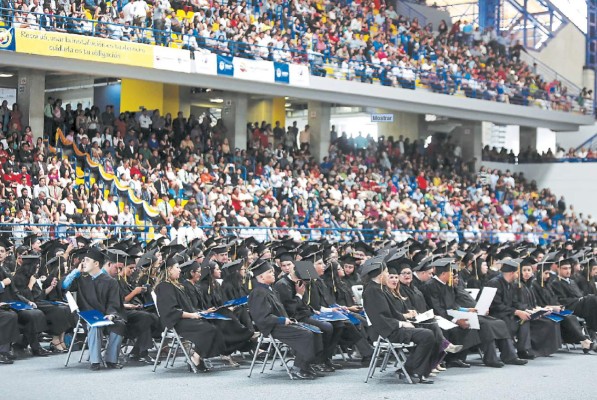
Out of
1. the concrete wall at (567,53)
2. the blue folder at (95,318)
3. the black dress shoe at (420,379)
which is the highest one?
the concrete wall at (567,53)

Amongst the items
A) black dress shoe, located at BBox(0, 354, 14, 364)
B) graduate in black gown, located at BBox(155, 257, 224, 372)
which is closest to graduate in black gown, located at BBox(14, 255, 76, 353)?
black dress shoe, located at BBox(0, 354, 14, 364)

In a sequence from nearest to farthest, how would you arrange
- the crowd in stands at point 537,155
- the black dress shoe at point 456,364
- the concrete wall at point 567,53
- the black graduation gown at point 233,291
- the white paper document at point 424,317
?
1. the white paper document at point 424,317
2. the black dress shoe at point 456,364
3. the black graduation gown at point 233,291
4. the crowd in stands at point 537,155
5. the concrete wall at point 567,53

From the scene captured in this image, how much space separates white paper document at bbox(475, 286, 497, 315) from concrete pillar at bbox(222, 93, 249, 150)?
17549mm

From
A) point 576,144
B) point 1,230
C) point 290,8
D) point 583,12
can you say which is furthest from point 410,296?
point 583,12

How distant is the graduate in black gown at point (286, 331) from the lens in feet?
41.2

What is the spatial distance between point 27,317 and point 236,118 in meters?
17.9

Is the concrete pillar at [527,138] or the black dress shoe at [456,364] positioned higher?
the concrete pillar at [527,138]

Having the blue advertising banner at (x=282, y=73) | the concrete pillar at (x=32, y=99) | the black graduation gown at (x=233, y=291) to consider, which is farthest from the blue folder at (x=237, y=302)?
the blue advertising banner at (x=282, y=73)

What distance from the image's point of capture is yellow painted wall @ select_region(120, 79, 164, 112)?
30828 millimetres

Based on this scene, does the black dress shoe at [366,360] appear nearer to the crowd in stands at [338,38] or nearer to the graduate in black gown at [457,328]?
the graduate in black gown at [457,328]

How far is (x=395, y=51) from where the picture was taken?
3472cm

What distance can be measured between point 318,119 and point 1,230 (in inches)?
622

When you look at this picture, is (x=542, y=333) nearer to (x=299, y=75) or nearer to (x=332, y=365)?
(x=332, y=365)

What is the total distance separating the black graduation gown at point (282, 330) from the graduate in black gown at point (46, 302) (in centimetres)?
332
